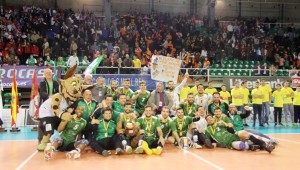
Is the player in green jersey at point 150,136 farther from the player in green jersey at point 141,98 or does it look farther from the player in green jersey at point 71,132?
the player in green jersey at point 141,98

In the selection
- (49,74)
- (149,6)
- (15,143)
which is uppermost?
(149,6)

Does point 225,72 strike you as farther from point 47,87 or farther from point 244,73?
point 47,87

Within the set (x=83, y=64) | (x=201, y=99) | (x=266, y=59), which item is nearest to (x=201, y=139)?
(x=201, y=99)

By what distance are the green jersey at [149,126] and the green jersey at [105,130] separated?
691 millimetres

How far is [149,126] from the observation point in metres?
8.39

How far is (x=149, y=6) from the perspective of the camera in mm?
28844

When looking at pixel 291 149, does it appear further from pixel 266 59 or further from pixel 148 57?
pixel 266 59

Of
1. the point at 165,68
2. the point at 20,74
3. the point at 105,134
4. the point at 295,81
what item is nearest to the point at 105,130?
the point at 105,134

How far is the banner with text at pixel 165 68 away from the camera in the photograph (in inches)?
510

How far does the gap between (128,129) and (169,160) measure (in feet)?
4.39

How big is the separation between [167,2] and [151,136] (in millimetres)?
22171

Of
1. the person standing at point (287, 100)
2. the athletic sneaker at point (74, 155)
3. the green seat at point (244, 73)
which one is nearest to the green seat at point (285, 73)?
the green seat at point (244, 73)

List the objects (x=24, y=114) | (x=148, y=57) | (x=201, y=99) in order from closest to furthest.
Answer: (x=201, y=99) < (x=24, y=114) < (x=148, y=57)

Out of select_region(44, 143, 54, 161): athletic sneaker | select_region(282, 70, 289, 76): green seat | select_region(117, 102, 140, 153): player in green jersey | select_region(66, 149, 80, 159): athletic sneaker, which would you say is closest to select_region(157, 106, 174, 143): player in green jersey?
select_region(117, 102, 140, 153): player in green jersey
